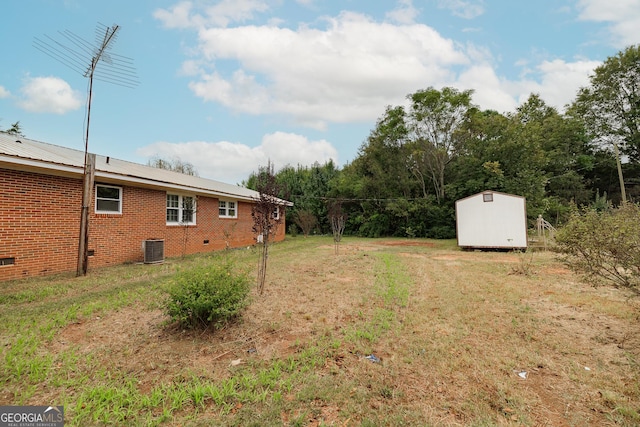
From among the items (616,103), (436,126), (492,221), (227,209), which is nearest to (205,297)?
(227,209)

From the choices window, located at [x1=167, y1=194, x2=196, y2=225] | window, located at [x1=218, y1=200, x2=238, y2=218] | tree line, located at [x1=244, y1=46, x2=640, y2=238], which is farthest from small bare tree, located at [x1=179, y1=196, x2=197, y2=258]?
tree line, located at [x1=244, y1=46, x2=640, y2=238]

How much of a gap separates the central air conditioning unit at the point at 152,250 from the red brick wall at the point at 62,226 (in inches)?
25.2

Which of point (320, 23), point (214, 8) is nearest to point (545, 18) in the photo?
point (320, 23)

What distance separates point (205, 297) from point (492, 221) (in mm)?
14168

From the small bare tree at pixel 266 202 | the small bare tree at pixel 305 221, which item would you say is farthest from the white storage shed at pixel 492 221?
the small bare tree at pixel 266 202

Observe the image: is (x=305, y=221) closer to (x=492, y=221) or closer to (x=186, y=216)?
(x=186, y=216)

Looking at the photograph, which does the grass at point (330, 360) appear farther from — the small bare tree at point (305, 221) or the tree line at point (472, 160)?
the small bare tree at point (305, 221)

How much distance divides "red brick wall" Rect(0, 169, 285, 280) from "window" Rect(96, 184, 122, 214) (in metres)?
0.13

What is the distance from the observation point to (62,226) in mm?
7250

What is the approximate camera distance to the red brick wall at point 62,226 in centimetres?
634

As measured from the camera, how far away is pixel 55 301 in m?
4.73

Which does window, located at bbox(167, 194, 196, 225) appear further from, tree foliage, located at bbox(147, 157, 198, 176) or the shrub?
tree foliage, located at bbox(147, 157, 198, 176)

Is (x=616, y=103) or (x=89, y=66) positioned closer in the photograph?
(x=89, y=66)

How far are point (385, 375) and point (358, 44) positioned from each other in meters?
12.4
